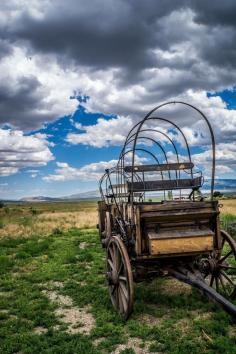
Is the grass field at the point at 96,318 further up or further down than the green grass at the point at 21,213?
further down

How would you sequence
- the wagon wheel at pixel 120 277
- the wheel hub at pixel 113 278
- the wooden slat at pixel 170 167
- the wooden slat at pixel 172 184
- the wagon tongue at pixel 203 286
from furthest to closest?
the wooden slat at pixel 170 167 → the wooden slat at pixel 172 184 → the wheel hub at pixel 113 278 → the wagon wheel at pixel 120 277 → the wagon tongue at pixel 203 286

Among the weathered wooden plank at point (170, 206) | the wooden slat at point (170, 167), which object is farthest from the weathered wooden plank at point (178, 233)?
the wooden slat at point (170, 167)

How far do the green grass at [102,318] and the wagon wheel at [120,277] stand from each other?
0.77 ft

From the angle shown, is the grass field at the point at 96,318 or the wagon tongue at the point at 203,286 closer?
the wagon tongue at the point at 203,286

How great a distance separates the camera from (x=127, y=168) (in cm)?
862

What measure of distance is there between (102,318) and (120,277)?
2.64ft

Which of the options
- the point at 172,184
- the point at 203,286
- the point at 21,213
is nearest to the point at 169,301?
the point at 203,286

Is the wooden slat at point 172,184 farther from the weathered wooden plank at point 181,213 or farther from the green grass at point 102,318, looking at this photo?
the green grass at point 102,318

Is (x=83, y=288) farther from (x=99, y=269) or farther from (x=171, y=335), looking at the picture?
(x=171, y=335)

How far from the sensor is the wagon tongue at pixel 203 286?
209 inches

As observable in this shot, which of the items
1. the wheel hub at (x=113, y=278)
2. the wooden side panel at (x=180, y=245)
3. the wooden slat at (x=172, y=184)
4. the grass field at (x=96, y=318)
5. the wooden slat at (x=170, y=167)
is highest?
the wooden slat at (x=170, y=167)

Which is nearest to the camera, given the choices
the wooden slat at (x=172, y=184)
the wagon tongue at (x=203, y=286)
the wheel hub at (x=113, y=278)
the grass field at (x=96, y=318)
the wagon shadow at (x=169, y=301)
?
the wagon tongue at (x=203, y=286)

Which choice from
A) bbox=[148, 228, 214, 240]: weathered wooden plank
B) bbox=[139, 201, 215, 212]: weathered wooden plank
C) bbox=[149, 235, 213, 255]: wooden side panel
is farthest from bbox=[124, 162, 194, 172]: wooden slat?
bbox=[149, 235, 213, 255]: wooden side panel

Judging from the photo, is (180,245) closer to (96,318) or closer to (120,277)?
(120,277)
